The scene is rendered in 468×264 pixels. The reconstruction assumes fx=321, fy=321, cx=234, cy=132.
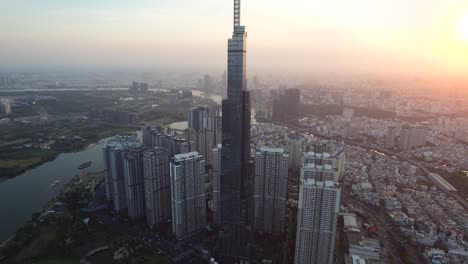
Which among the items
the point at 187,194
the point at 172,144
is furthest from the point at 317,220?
the point at 172,144

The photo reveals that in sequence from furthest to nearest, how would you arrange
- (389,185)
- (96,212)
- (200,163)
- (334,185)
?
(389,185) < (96,212) < (200,163) < (334,185)

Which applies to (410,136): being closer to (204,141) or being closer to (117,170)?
(204,141)

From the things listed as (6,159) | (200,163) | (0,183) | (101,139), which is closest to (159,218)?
(200,163)

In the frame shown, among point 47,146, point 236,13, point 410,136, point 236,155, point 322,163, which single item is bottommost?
point 47,146

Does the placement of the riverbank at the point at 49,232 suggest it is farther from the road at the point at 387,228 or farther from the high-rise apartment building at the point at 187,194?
the road at the point at 387,228

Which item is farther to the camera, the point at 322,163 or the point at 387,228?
the point at 387,228

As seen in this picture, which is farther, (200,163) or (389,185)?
(389,185)

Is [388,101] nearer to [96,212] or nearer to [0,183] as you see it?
[96,212]
